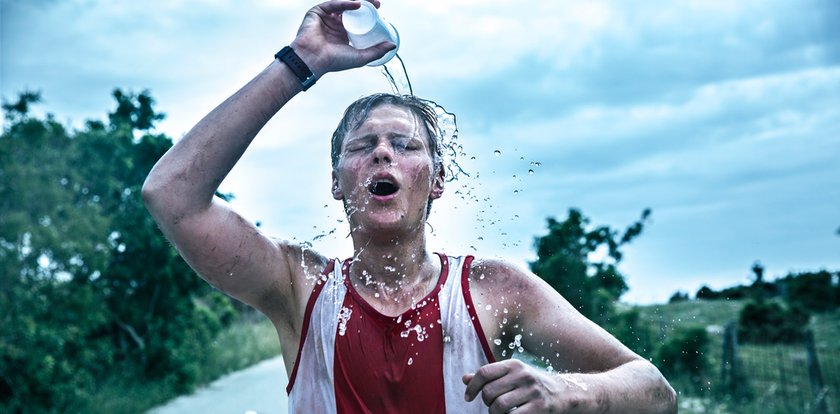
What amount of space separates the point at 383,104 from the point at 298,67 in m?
0.44

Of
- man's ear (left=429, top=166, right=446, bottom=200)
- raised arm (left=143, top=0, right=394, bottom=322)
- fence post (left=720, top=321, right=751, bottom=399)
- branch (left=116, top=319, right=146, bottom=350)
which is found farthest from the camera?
branch (left=116, top=319, right=146, bottom=350)

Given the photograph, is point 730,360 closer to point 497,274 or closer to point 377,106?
point 497,274

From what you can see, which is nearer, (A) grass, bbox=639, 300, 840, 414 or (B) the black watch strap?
(B) the black watch strap

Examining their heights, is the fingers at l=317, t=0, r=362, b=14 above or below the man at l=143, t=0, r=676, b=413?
above

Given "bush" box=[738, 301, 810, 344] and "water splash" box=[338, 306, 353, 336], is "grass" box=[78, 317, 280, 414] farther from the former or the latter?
"bush" box=[738, 301, 810, 344]

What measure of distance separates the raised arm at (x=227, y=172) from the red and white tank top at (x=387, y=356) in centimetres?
18

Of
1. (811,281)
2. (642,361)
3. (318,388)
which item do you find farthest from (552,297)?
(811,281)

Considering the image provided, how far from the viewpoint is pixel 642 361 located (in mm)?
2119

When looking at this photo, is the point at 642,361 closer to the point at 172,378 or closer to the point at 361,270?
the point at 361,270

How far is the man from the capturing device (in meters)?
2.11

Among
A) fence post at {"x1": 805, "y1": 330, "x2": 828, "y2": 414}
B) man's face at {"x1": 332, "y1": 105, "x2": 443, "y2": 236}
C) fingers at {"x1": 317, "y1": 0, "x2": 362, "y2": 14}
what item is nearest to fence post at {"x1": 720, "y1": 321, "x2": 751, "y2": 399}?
fence post at {"x1": 805, "y1": 330, "x2": 828, "y2": 414}

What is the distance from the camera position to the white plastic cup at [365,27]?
2.36m

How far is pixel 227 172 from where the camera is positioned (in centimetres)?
214

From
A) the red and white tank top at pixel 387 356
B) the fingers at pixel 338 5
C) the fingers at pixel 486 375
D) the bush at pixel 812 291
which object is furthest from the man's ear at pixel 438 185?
the bush at pixel 812 291
